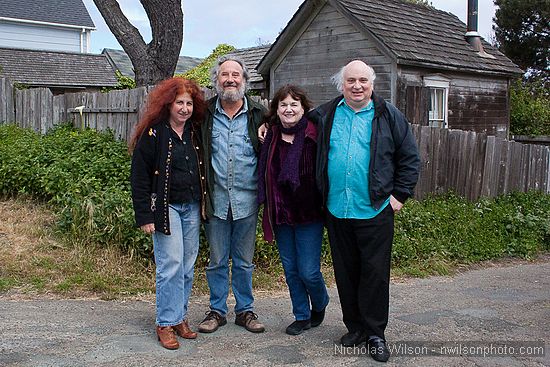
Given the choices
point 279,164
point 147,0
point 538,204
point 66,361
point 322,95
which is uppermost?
point 147,0

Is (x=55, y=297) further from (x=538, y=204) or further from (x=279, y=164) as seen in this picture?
(x=538, y=204)

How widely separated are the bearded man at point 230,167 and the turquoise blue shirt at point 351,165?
638mm

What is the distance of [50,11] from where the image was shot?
100ft

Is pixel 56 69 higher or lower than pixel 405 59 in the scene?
higher

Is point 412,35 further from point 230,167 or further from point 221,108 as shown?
point 230,167

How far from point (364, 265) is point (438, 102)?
1000cm

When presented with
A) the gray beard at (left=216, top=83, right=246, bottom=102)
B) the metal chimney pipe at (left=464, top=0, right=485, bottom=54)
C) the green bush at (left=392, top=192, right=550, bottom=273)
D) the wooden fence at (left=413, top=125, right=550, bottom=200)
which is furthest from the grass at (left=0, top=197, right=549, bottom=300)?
the metal chimney pipe at (left=464, top=0, right=485, bottom=54)

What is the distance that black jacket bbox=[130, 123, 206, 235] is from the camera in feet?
14.2

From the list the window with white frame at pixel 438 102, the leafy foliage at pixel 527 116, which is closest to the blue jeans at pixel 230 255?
the window with white frame at pixel 438 102

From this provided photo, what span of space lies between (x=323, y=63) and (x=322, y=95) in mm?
744

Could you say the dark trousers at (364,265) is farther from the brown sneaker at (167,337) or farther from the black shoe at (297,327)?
the brown sneaker at (167,337)

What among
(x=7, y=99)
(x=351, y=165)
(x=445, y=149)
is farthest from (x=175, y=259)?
(x=7, y=99)

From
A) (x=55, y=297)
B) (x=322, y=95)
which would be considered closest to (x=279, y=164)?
(x=55, y=297)

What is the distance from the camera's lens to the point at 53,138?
9203mm
